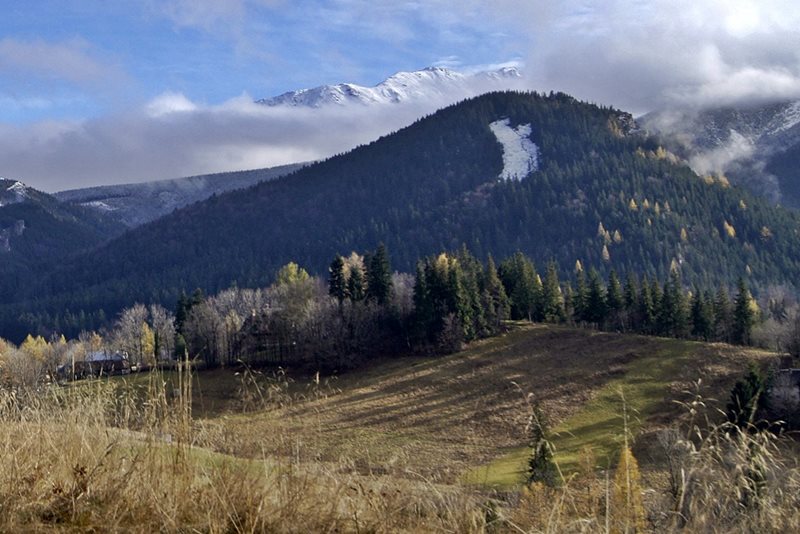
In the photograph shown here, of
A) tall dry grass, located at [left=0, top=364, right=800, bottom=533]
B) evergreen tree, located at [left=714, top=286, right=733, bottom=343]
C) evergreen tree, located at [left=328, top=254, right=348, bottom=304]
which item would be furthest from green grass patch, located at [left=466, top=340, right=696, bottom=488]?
tall dry grass, located at [left=0, top=364, right=800, bottom=533]

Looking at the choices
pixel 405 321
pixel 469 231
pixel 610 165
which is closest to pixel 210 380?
pixel 405 321

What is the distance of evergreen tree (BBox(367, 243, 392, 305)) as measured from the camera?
68.4 metres

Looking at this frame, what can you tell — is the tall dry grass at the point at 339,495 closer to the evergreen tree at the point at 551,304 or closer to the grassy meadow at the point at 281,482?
the grassy meadow at the point at 281,482

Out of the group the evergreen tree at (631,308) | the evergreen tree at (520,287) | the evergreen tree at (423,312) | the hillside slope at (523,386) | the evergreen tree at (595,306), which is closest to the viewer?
the hillside slope at (523,386)

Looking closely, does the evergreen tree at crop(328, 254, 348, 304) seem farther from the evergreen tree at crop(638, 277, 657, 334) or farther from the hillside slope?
the evergreen tree at crop(638, 277, 657, 334)

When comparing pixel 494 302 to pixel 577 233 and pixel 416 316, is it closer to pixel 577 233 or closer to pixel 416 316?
pixel 416 316

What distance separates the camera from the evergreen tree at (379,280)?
225 ft

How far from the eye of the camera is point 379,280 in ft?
226

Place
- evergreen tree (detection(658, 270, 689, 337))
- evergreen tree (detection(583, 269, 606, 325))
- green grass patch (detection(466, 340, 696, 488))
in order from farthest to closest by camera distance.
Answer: evergreen tree (detection(583, 269, 606, 325)) < evergreen tree (detection(658, 270, 689, 337)) < green grass patch (detection(466, 340, 696, 488))

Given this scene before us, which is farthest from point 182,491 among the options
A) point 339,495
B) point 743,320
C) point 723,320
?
point 723,320

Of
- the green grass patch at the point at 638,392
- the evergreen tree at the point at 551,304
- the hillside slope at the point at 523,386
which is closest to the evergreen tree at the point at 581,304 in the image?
the evergreen tree at the point at 551,304

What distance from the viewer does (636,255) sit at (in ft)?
497

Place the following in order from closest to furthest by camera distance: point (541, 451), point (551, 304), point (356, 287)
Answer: point (541, 451) → point (356, 287) → point (551, 304)

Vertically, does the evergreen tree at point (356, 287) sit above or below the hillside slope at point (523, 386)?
above
